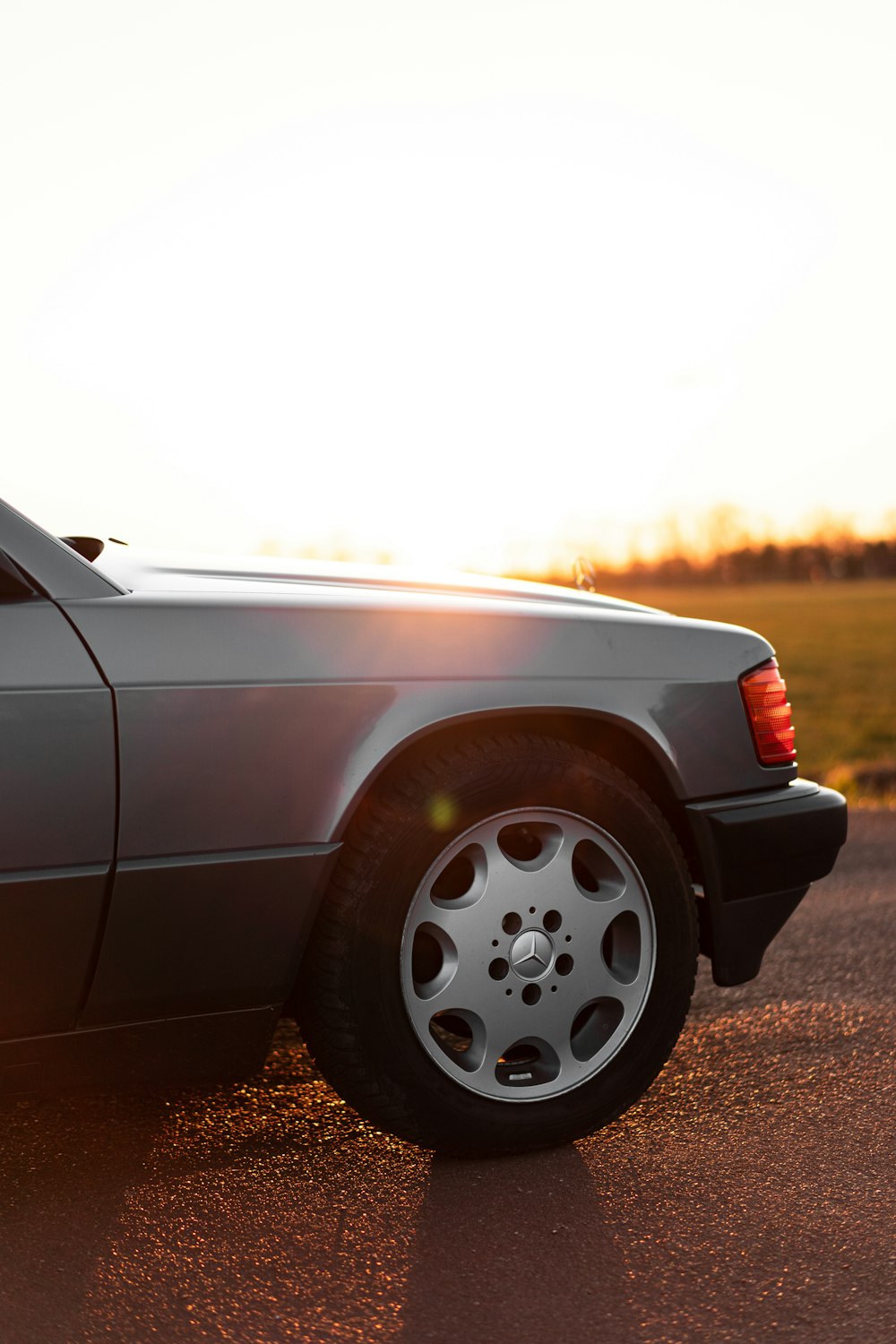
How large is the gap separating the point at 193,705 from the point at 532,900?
86 centimetres

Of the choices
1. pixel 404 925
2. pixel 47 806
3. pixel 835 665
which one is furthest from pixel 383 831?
pixel 835 665

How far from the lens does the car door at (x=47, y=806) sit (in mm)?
2523

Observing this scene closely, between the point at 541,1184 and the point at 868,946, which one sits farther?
the point at 868,946

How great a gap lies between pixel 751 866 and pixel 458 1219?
1.07m

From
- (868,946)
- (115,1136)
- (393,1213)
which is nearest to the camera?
(393,1213)

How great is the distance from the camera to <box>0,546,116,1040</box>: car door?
8.28 feet

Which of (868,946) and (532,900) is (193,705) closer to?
(532,900)

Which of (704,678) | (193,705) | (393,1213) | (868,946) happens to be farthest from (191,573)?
(868,946)

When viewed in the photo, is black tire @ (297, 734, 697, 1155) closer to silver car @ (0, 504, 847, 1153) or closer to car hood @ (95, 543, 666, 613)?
silver car @ (0, 504, 847, 1153)

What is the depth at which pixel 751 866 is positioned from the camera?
328 cm

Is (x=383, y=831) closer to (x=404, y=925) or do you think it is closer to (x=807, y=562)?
(x=404, y=925)

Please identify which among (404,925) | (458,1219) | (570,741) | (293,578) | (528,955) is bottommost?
(458,1219)

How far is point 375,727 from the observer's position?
2820mm

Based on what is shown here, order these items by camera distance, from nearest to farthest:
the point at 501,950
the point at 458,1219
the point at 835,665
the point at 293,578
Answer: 1. the point at 458,1219
2. the point at 501,950
3. the point at 293,578
4. the point at 835,665
